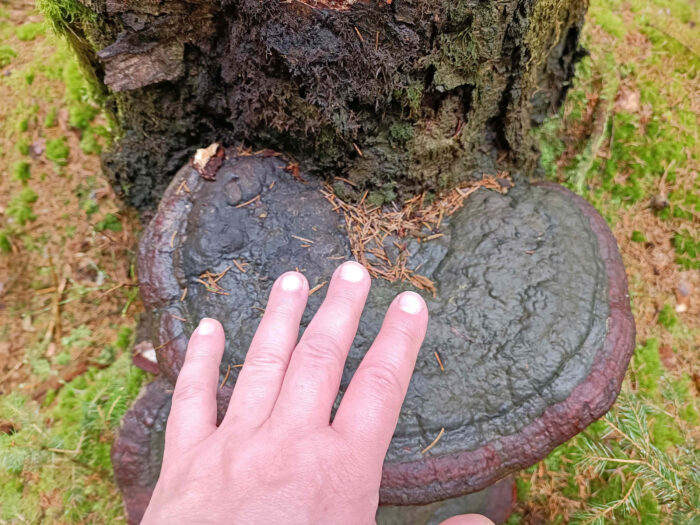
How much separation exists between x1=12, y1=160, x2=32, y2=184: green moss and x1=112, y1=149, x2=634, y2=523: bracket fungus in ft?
6.54

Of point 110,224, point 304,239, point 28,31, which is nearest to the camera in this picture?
point 304,239

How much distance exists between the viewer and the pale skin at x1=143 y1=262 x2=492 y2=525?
1.38m

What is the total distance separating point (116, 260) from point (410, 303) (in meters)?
2.85

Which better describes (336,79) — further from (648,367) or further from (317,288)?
(648,367)

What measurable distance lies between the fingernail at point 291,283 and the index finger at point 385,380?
0.38 metres

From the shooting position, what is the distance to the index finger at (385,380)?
1.51m

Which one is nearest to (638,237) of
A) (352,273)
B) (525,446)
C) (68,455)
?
(525,446)

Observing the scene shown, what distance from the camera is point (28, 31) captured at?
13.4 ft

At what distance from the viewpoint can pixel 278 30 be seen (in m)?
2.15

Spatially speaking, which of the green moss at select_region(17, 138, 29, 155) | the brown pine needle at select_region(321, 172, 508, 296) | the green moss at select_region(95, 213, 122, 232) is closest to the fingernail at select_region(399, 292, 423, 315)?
the brown pine needle at select_region(321, 172, 508, 296)

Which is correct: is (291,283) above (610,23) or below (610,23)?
below

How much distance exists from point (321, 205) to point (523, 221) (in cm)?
115

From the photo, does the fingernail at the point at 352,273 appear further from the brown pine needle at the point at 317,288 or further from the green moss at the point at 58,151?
the green moss at the point at 58,151

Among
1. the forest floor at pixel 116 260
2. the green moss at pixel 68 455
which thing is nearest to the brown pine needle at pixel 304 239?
the forest floor at pixel 116 260
